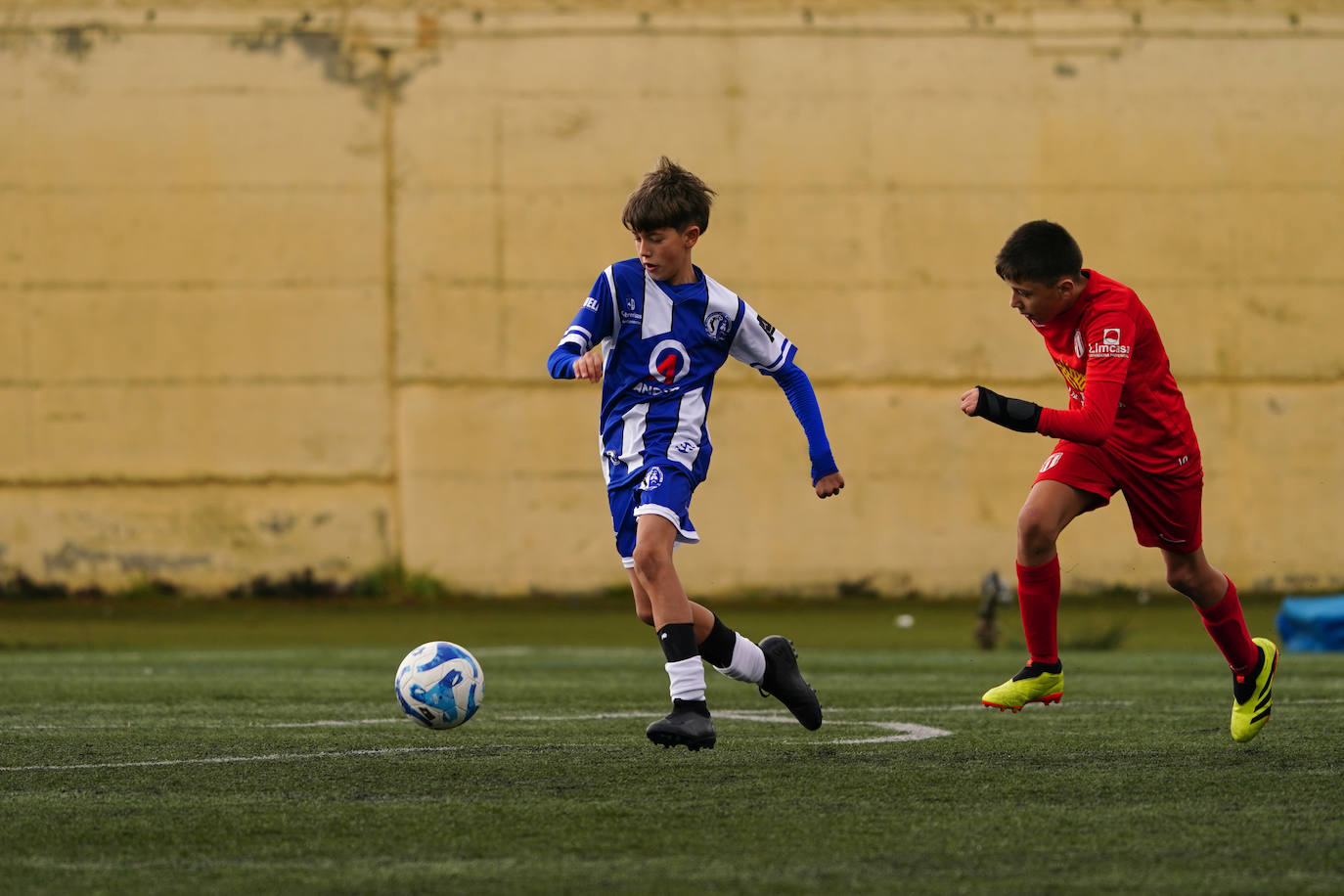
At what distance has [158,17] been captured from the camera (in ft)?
53.9

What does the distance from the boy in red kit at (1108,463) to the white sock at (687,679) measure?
1063 millimetres

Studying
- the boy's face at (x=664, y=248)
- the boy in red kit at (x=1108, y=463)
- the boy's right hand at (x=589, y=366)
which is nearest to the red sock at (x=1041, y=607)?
the boy in red kit at (x=1108, y=463)

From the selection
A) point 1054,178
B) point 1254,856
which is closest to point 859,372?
point 1054,178

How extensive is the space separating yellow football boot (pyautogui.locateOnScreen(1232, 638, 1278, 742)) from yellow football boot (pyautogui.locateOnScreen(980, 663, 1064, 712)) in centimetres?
56

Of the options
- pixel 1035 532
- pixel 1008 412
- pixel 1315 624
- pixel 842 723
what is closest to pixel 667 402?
pixel 1008 412

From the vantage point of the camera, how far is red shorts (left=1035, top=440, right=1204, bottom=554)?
5328mm

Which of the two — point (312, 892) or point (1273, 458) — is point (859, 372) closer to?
point (1273, 458)

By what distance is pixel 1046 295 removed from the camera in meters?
5.20

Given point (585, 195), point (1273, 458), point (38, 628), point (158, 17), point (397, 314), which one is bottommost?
point (38, 628)

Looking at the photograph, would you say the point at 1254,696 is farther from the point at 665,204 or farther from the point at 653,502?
the point at 665,204

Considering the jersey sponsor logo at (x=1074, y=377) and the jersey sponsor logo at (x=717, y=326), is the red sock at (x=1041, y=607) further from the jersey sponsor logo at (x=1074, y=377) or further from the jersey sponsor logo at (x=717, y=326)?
the jersey sponsor logo at (x=717, y=326)

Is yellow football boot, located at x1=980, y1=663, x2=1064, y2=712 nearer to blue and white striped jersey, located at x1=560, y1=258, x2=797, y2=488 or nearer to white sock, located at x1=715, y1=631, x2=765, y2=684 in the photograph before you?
white sock, located at x1=715, y1=631, x2=765, y2=684

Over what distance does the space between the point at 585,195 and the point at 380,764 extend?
1243 cm

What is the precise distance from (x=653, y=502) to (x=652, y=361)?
1.52ft
